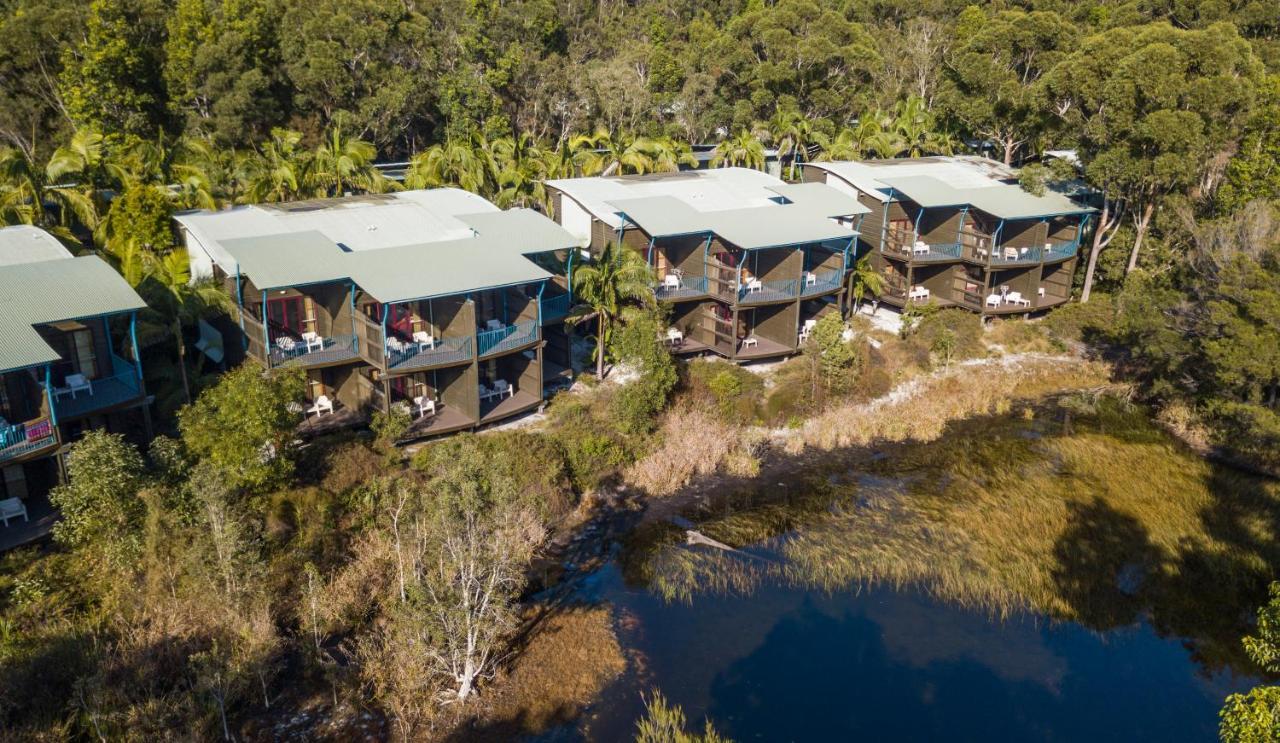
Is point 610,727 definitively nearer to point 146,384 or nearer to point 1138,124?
point 146,384

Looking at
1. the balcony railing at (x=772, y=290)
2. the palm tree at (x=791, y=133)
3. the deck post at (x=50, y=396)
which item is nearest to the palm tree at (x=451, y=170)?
the balcony railing at (x=772, y=290)

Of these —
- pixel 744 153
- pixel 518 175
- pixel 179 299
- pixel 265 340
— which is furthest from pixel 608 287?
pixel 744 153

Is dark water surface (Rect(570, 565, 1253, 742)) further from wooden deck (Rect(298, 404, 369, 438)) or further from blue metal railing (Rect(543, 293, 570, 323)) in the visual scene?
blue metal railing (Rect(543, 293, 570, 323))

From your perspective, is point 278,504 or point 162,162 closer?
point 278,504

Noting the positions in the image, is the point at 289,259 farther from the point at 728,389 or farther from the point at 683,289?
the point at 728,389

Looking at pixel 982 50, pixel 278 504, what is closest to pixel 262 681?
pixel 278 504

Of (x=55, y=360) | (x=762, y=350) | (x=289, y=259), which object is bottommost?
(x=762, y=350)

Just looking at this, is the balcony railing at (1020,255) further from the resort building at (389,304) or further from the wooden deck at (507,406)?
the wooden deck at (507,406)
